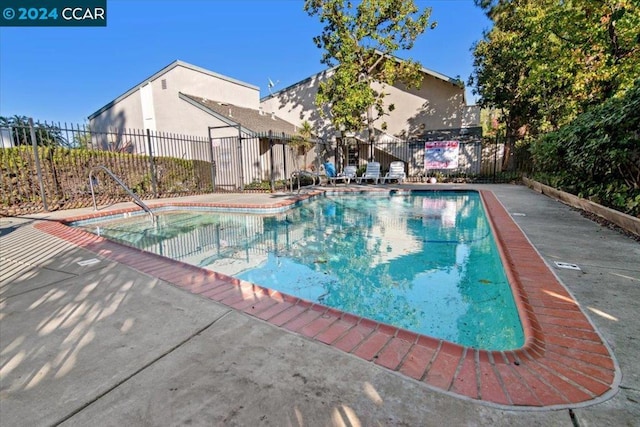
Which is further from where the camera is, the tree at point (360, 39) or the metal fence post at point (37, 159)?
the tree at point (360, 39)

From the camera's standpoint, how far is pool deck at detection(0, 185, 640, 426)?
1475mm

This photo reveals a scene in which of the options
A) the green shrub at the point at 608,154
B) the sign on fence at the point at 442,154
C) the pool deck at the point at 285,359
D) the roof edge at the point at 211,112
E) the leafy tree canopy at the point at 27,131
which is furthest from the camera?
the sign on fence at the point at 442,154

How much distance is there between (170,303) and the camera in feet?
8.63

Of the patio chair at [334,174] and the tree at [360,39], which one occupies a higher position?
the tree at [360,39]

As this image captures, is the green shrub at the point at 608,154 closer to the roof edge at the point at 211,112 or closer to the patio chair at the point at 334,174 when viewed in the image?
the patio chair at the point at 334,174

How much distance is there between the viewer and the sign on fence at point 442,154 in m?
15.3

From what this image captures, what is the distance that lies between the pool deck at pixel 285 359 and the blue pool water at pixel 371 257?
529 millimetres

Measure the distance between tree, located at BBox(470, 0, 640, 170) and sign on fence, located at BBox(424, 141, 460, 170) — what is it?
2867 millimetres

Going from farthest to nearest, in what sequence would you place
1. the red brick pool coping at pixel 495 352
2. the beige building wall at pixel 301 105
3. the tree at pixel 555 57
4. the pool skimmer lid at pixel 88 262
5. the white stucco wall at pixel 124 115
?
1. the beige building wall at pixel 301 105
2. the white stucco wall at pixel 124 115
3. the tree at pixel 555 57
4. the pool skimmer lid at pixel 88 262
5. the red brick pool coping at pixel 495 352

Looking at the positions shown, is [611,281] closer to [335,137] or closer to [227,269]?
A: [227,269]

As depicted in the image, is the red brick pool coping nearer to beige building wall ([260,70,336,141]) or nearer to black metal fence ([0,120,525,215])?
black metal fence ([0,120,525,215])

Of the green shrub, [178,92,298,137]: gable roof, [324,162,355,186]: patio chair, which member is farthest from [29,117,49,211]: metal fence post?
the green shrub

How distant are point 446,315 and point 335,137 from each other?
16.5 meters

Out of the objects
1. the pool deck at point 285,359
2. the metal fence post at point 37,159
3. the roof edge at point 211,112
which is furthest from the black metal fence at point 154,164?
the pool deck at point 285,359
